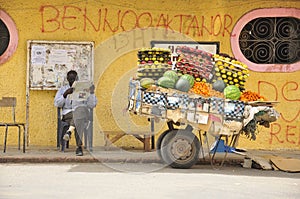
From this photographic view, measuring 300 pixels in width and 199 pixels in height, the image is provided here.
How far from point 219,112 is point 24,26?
478 cm

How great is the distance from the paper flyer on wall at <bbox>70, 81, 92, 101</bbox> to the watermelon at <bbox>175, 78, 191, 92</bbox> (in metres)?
2.57

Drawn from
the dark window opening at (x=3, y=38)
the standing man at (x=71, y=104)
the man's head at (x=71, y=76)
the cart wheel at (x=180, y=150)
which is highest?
the dark window opening at (x=3, y=38)

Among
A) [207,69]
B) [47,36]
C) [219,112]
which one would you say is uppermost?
[47,36]

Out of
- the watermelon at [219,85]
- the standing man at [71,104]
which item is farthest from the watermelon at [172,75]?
the standing man at [71,104]

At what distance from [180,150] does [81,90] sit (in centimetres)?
270

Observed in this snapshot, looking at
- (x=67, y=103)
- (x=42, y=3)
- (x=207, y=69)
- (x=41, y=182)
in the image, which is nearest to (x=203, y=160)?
(x=207, y=69)

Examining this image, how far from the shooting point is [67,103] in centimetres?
1167

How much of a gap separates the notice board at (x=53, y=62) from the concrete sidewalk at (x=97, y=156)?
51.9 inches

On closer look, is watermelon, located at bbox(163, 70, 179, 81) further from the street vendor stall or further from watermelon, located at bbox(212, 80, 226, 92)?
watermelon, located at bbox(212, 80, 226, 92)

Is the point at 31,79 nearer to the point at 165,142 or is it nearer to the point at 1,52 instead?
the point at 1,52

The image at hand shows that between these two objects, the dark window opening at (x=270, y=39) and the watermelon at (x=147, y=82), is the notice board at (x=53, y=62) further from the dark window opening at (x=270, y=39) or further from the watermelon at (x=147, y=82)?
the dark window opening at (x=270, y=39)

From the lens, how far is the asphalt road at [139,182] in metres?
7.61

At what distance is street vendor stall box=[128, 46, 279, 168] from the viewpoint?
9734 millimetres

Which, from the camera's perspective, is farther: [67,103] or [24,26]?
[24,26]
